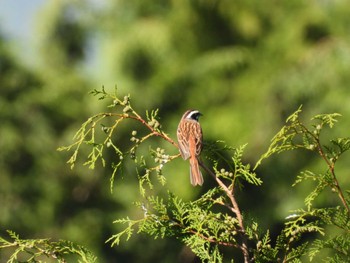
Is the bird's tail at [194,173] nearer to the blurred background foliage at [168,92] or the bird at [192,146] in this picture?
the bird at [192,146]

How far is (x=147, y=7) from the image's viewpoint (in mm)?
13133

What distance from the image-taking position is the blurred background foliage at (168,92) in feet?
35.2

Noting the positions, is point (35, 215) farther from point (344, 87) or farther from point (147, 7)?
point (344, 87)

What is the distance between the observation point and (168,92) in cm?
1181

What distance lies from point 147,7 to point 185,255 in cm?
454

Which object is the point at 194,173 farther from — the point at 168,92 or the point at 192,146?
the point at 168,92

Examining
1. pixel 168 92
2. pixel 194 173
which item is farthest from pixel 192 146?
pixel 168 92

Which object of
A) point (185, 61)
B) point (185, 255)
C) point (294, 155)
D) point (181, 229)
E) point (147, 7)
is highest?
point (147, 7)

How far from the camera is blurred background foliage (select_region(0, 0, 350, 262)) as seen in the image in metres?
10.7

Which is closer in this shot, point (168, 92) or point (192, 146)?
point (192, 146)

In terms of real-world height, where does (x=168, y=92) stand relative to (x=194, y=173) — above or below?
above

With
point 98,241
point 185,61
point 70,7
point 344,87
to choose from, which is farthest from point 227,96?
point 70,7

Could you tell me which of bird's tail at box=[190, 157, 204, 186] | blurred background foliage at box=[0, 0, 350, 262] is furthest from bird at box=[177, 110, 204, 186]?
blurred background foliage at box=[0, 0, 350, 262]

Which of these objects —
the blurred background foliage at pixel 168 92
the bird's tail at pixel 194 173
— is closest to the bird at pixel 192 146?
the bird's tail at pixel 194 173
